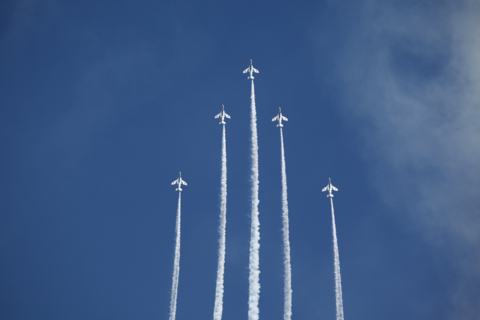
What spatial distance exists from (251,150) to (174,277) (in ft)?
69.1

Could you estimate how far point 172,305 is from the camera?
8069 cm

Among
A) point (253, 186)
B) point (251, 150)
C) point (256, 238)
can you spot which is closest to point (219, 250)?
point (256, 238)

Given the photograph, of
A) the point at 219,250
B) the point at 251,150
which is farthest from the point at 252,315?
the point at 251,150

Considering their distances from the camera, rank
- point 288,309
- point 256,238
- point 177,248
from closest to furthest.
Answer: point 288,309
point 256,238
point 177,248

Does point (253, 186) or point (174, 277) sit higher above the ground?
point (253, 186)

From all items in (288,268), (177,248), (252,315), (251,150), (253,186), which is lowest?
(252,315)

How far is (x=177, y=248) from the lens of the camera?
85.9m

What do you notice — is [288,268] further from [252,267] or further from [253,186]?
[253,186]

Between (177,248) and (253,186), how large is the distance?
1429 centimetres

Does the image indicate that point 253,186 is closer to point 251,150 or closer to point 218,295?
point 251,150

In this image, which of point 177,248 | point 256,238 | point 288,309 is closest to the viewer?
point 288,309

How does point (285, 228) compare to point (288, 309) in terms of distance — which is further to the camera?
point (285, 228)

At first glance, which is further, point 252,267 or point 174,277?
point 174,277

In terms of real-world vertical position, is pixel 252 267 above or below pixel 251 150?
below
